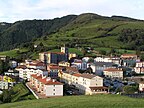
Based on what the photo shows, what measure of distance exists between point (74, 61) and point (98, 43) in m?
28.7

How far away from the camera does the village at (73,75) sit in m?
51.4

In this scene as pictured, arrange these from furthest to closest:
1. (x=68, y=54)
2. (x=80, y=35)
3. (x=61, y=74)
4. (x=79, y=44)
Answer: (x=80, y=35) → (x=79, y=44) → (x=68, y=54) → (x=61, y=74)

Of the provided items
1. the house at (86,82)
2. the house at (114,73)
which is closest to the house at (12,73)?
the house at (86,82)

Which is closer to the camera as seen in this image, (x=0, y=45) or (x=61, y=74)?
(x=61, y=74)

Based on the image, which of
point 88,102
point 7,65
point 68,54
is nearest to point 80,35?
point 68,54

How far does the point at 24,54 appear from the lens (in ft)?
325

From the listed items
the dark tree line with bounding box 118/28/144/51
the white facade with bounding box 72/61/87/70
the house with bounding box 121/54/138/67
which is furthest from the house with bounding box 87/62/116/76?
the dark tree line with bounding box 118/28/144/51

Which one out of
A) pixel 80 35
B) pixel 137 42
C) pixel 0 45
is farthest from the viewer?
pixel 0 45

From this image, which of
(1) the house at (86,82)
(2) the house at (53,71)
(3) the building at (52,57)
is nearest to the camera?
(1) the house at (86,82)

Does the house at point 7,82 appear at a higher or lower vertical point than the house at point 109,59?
lower

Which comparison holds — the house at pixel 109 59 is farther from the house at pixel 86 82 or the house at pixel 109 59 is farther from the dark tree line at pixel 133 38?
the house at pixel 86 82

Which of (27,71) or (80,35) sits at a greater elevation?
(80,35)

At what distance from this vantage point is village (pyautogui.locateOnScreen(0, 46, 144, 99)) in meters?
51.4

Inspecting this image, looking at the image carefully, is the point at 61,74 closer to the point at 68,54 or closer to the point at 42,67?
the point at 42,67
